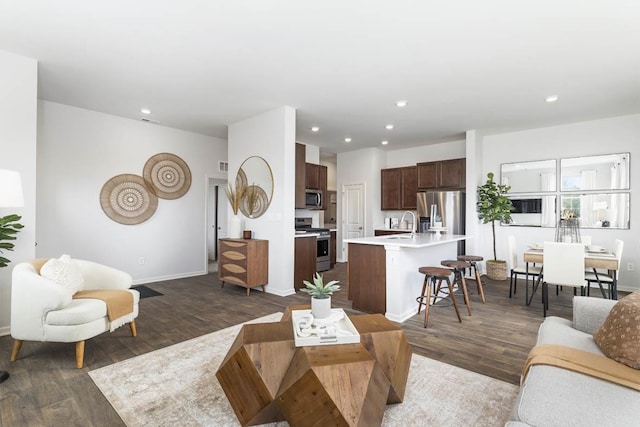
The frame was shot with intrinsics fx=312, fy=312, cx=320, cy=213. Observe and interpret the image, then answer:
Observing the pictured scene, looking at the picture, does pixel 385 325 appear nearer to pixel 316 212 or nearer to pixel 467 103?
pixel 467 103

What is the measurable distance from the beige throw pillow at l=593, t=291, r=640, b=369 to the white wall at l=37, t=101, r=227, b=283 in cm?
575

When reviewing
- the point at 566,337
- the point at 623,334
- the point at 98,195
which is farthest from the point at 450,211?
the point at 98,195

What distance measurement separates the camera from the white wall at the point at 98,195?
172 inches

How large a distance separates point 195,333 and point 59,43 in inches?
118

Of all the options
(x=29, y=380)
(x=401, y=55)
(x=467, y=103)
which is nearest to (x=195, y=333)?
(x=29, y=380)

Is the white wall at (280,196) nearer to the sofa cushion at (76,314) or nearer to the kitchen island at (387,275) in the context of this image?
the kitchen island at (387,275)

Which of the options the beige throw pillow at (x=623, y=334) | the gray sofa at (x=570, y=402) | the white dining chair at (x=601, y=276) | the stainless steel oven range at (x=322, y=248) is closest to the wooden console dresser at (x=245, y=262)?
the stainless steel oven range at (x=322, y=248)

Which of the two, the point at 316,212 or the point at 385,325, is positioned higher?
the point at 316,212

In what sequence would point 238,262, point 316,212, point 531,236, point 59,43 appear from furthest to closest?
point 316,212, point 531,236, point 238,262, point 59,43

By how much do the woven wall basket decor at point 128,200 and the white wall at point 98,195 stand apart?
86 millimetres

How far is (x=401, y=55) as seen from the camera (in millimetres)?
3062

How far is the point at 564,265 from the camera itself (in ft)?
11.7

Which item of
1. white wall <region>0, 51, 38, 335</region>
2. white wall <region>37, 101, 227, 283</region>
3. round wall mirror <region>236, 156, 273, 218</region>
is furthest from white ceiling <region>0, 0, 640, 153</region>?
round wall mirror <region>236, 156, 273, 218</region>

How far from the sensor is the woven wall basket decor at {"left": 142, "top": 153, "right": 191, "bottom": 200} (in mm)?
5344
